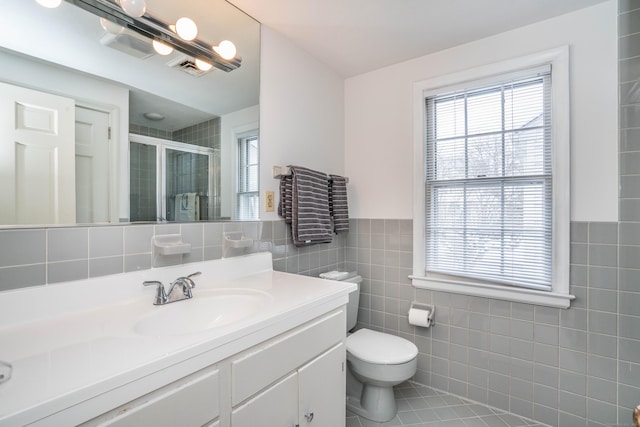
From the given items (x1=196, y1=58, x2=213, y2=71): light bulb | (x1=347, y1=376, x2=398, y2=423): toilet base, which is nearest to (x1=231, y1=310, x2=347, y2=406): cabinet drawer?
(x1=347, y1=376, x2=398, y2=423): toilet base

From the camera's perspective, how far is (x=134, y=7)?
115 centimetres

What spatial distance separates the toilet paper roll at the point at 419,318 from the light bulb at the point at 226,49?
1933 millimetres

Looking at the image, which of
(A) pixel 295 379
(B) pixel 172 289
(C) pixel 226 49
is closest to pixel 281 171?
(C) pixel 226 49

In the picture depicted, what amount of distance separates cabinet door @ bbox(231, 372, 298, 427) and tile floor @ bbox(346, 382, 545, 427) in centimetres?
91

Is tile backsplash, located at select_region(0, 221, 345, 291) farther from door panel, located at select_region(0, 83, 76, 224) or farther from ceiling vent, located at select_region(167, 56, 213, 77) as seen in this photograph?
ceiling vent, located at select_region(167, 56, 213, 77)

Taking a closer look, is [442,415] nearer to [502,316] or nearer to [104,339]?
[502,316]

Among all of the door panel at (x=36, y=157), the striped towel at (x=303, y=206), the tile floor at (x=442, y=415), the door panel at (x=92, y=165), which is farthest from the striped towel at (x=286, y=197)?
the tile floor at (x=442, y=415)

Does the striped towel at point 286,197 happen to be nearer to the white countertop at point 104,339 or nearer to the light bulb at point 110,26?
the white countertop at point 104,339

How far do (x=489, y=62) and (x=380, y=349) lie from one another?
1.92 meters

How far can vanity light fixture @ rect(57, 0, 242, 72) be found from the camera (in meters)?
1.13

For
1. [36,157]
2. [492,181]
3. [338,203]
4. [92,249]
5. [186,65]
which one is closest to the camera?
[36,157]

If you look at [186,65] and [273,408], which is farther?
[186,65]

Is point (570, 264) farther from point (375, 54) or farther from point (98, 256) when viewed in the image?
point (98, 256)

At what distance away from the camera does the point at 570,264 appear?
66.3 inches
